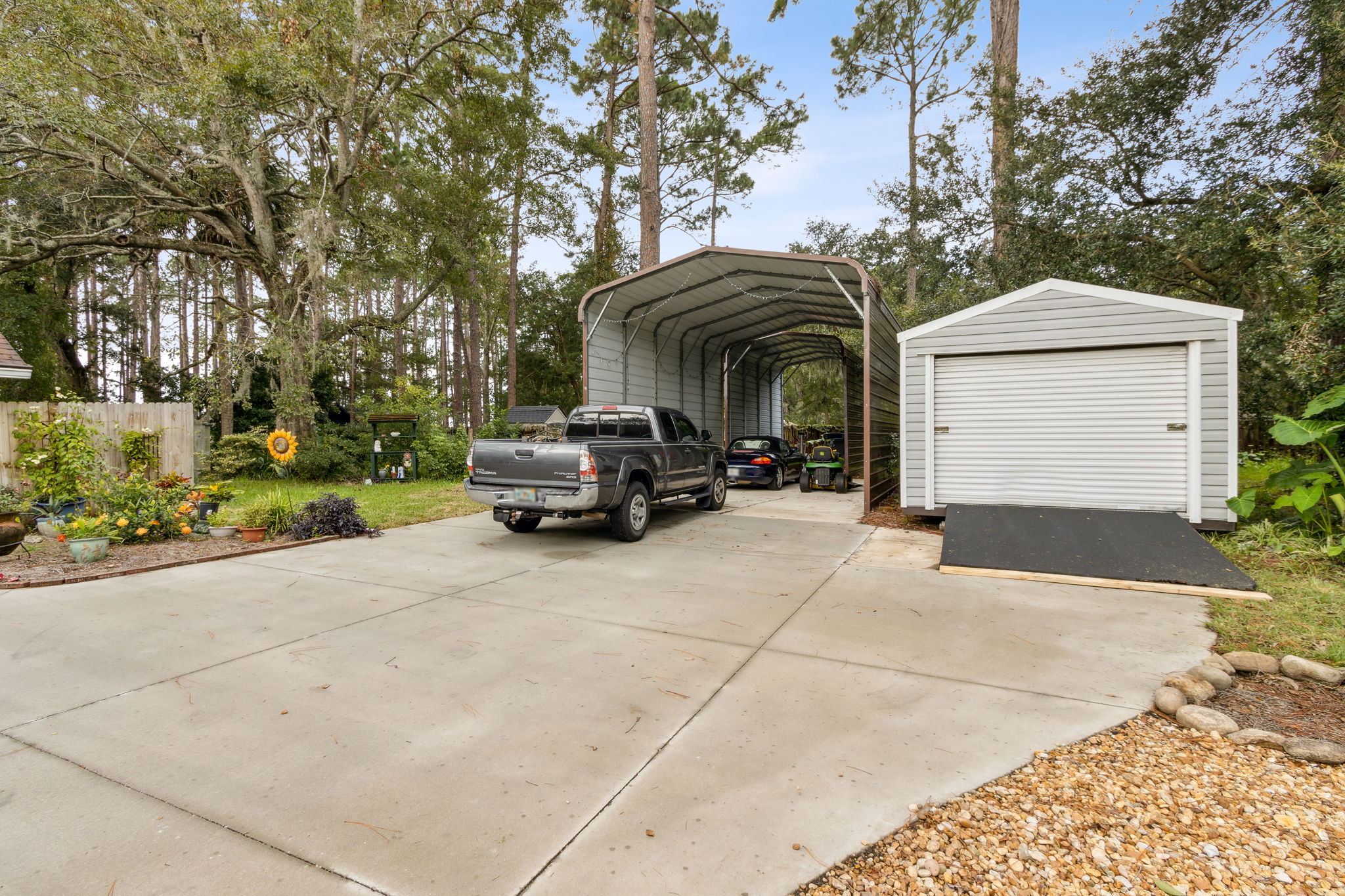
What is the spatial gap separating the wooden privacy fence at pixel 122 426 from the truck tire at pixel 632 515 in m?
7.07

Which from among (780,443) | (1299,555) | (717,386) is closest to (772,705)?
(1299,555)

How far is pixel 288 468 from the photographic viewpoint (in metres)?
15.0

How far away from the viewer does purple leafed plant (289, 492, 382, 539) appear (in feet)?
25.0

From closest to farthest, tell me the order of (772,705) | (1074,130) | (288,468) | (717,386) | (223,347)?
(772,705), (1074,130), (223,347), (288,468), (717,386)

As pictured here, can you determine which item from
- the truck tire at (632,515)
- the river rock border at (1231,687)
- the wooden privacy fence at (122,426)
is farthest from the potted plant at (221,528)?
the river rock border at (1231,687)

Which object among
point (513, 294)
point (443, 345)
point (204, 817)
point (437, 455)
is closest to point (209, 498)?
point (437, 455)

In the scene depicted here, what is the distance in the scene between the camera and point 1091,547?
20.2 ft

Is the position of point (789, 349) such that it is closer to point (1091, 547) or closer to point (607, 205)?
point (607, 205)

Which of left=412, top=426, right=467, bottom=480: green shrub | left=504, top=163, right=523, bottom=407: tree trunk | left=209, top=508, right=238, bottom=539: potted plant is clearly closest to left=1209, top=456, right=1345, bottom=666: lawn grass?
left=209, top=508, right=238, bottom=539: potted plant

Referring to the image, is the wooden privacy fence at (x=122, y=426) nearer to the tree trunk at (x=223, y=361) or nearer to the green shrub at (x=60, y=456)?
the green shrub at (x=60, y=456)

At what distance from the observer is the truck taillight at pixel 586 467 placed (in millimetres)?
6676

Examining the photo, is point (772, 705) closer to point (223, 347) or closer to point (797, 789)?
point (797, 789)

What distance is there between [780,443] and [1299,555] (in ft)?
34.1

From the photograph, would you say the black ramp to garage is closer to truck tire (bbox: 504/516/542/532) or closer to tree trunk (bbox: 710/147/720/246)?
truck tire (bbox: 504/516/542/532)
